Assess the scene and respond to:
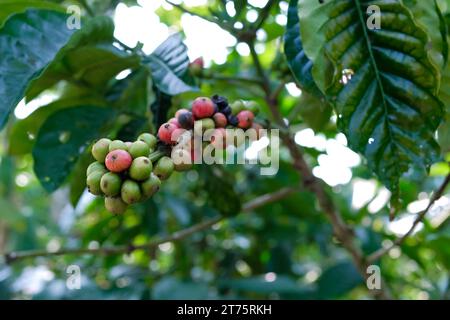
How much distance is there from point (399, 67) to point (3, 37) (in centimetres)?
71

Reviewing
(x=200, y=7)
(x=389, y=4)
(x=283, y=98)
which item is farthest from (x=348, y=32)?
(x=200, y=7)

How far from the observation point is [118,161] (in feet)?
2.39

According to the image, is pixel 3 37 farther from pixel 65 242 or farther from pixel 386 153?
pixel 65 242

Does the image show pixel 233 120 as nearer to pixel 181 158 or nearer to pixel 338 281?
pixel 181 158

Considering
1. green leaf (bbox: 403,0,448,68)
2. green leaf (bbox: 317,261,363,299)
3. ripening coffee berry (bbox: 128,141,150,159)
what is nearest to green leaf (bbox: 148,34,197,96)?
ripening coffee berry (bbox: 128,141,150,159)

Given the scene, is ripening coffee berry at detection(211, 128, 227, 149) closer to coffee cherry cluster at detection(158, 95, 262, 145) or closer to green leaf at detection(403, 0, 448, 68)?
coffee cherry cluster at detection(158, 95, 262, 145)

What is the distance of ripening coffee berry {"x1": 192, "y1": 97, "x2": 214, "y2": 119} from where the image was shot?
0.88m

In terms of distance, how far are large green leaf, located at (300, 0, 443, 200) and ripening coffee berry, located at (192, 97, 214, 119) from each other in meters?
0.19

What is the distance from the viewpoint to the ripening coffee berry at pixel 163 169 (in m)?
0.78

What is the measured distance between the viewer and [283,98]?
2.03 m

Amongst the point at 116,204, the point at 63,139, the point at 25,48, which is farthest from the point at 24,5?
Answer: the point at 116,204

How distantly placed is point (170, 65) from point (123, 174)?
470mm

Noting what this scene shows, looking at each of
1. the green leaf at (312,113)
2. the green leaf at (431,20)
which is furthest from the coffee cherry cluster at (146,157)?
the green leaf at (312,113)

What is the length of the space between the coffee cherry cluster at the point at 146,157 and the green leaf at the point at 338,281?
3.57ft
